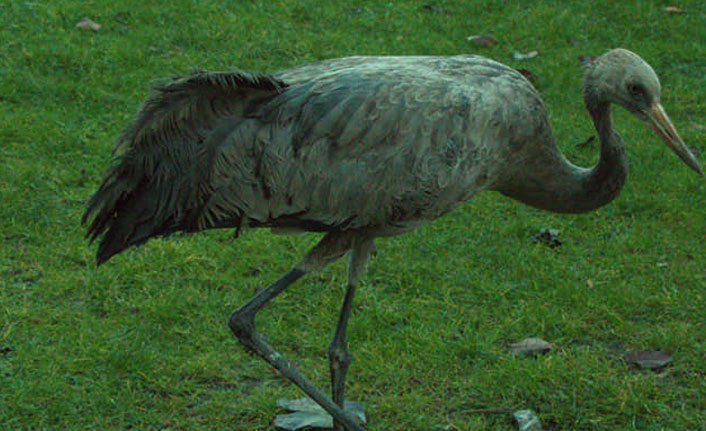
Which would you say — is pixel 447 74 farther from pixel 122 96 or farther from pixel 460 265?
pixel 122 96

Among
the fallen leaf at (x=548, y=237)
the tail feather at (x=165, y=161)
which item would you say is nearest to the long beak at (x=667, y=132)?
the tail feather at (x=165, y=161)

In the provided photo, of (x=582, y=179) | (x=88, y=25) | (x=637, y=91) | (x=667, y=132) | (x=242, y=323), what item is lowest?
(x=88, y=25)

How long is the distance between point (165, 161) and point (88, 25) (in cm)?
535

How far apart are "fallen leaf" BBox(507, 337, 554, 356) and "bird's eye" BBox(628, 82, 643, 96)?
148cm

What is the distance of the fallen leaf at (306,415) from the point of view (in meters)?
4.64

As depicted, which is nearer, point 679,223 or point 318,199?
point 318,199

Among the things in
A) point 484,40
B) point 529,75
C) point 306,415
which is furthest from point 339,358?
point 484,40

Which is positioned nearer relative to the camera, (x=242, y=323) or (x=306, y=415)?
(x=242, y=323)

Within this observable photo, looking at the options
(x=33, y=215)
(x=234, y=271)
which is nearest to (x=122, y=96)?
(x=33, y=215)

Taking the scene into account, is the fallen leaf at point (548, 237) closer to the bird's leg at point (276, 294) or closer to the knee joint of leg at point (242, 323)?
the bird's leg at point (276, 294)

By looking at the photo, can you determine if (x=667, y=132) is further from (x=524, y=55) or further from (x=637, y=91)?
(x=524, y=55)

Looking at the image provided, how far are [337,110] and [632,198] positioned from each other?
333 cm

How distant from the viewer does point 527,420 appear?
4605mm

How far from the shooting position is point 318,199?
13.3ft
